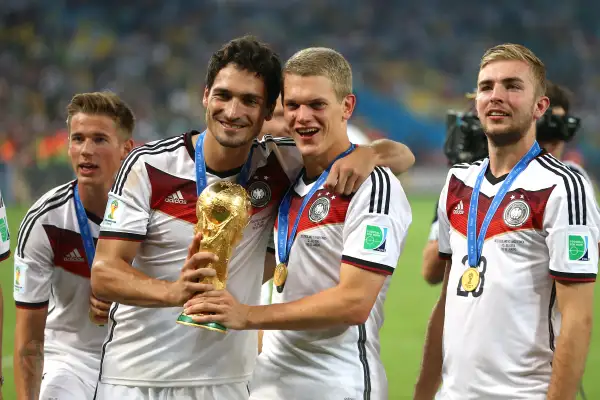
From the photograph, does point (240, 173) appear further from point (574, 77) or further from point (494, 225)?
point (574, 77)

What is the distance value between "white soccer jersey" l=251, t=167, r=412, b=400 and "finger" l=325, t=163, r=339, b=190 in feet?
0.15

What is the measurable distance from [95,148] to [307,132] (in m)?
→ 1.52

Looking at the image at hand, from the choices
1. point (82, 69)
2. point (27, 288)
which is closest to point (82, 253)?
point (27, 288)

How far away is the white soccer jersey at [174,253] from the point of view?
338cm

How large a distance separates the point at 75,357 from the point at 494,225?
2277mm

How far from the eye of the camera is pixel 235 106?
127 inches

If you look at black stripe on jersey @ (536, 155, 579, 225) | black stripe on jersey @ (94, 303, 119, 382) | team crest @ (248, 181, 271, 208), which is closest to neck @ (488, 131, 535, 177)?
black stripe on jersey @ (536, 155, 579, 225)

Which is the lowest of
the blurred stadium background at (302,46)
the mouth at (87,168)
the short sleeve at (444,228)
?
the short sleeve at (444,228)

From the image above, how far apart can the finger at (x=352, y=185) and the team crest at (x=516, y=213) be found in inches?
22.0

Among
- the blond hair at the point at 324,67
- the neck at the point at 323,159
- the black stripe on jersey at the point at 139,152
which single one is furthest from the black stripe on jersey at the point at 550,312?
the black stripe on jersey at the point at 139,152

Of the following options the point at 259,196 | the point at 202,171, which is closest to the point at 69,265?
the point at 202,171

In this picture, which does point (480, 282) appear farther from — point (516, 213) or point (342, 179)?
point (342, 179)

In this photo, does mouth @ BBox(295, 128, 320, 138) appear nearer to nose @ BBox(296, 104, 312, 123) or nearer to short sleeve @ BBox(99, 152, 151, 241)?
nose @ BBox(296, 104, 312, 123)

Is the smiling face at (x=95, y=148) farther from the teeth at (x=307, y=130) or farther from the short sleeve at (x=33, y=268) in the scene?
the teeth at (x=307, y=130)
